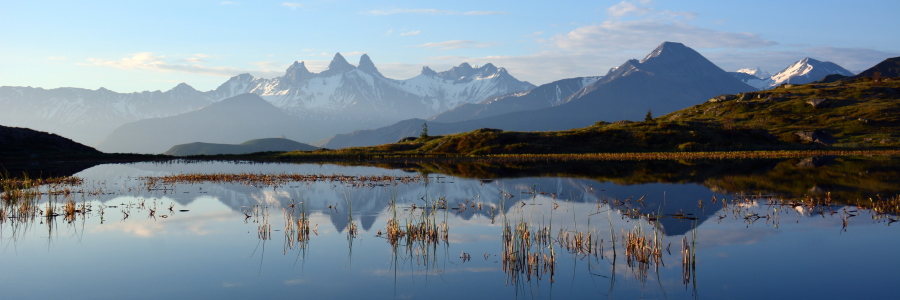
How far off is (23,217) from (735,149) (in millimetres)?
125333

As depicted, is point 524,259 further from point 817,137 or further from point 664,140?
point 817,137

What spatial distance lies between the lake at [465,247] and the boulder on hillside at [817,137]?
11734 cm

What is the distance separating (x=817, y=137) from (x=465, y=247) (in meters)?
151

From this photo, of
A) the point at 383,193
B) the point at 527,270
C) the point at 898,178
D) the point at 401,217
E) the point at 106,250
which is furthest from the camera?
the point at 898,178

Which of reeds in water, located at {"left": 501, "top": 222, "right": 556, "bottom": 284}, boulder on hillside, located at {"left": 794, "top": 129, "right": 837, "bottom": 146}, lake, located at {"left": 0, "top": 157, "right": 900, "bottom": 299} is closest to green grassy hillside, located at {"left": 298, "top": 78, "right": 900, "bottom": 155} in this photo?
boulder on hillside, located at {"left": 794, "top": 129, "right": 837, "bottom": 146}

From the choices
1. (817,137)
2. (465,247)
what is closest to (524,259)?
(465,247)

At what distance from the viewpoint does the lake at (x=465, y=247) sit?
18.1m

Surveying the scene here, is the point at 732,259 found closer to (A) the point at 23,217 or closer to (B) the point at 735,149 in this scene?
(A) the point at 23,217

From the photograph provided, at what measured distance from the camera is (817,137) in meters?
146

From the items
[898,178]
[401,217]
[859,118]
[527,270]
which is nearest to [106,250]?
[401,217]

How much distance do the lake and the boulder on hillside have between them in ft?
385

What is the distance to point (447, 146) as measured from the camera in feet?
473

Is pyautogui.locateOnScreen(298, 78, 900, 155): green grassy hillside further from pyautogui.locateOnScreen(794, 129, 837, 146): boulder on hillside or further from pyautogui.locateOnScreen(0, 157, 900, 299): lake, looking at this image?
pyautogui.locateOnScreen(0, 157, 900, 299): lake

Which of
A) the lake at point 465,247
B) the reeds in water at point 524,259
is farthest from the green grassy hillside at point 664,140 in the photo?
the reeds in water at point 524,259
